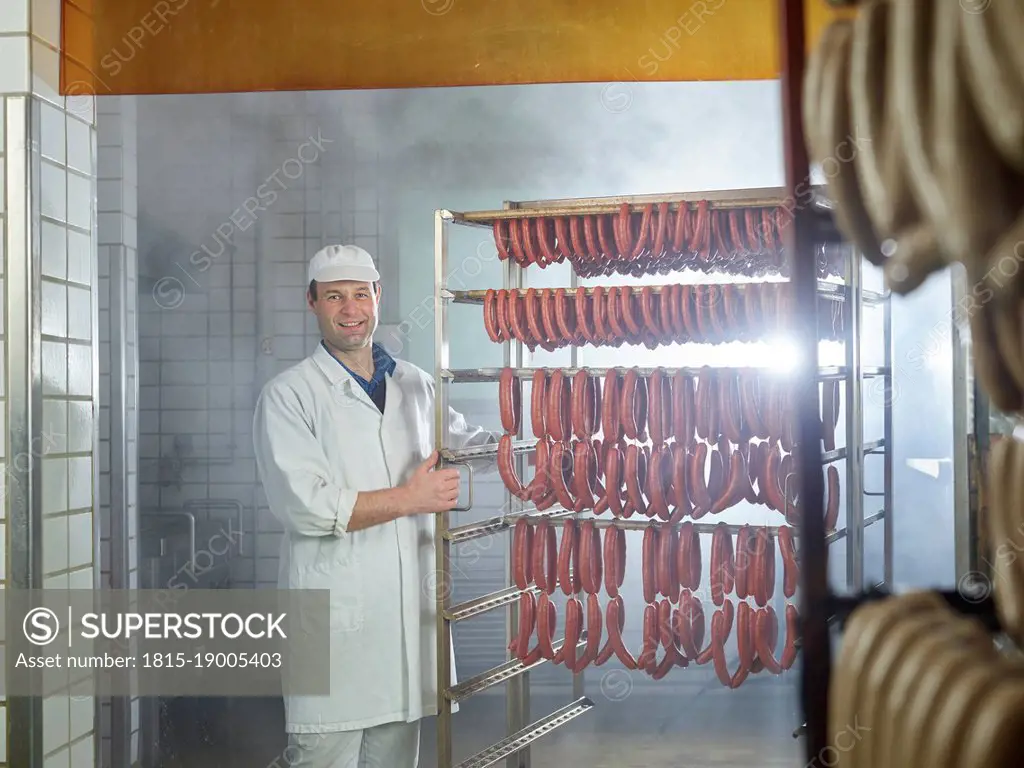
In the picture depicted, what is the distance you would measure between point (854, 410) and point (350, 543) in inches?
63.3

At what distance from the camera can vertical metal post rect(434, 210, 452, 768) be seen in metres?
3.04

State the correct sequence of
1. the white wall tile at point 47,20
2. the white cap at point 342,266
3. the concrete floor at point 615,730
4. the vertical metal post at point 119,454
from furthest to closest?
the concrete floor at point 615,730
the vertical metal post at point 119,454
the white cap at point 342,266
the white wall tile at point 47,20

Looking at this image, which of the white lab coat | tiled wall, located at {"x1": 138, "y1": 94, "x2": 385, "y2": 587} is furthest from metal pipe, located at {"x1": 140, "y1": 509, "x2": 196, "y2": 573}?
the white lab coat

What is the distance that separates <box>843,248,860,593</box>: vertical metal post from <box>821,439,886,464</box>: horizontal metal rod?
0.04m

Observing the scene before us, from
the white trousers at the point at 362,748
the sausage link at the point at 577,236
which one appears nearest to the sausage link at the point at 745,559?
the sausage link at the point at 577,236

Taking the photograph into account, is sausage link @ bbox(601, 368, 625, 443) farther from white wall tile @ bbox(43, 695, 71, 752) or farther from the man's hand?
white wall tile @ bbox(43, 695, 71, 752)

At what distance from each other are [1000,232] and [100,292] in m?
3.61

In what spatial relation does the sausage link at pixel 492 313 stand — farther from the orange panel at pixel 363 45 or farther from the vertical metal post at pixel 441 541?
the orange panel at pixel 363 45

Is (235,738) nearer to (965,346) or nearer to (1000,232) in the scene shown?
(965,346)

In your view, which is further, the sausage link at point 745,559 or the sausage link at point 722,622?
the sausage link at point 722,622

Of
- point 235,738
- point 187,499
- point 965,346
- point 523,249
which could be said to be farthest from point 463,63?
point 235,738

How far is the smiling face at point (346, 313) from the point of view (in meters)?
3.38

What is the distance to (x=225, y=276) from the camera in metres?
4.46

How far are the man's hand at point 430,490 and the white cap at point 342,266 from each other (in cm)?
73
